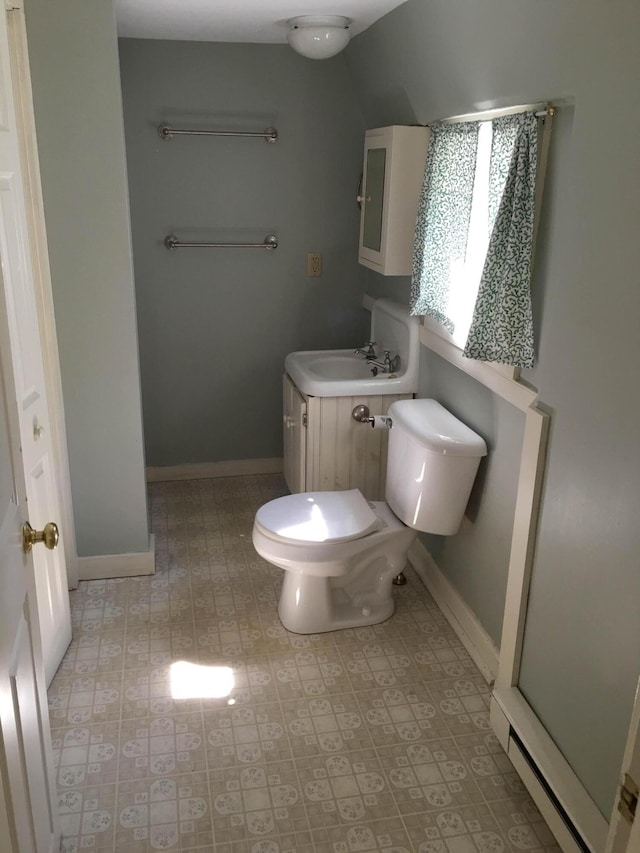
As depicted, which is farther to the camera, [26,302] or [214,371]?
[214,371]

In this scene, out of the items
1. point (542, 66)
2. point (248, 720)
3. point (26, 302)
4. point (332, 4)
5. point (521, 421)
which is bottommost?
point (248, 720)

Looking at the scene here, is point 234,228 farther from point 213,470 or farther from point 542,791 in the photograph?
point 542,791

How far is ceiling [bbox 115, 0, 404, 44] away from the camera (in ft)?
8.62

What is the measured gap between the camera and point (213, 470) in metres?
4.06

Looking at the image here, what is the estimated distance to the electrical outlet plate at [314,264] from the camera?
12.5 ft

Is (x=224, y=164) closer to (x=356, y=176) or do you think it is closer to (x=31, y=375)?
(x=356, y=176)

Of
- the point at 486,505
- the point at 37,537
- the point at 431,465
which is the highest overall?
the point at 37,537

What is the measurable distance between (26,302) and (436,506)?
1.45 meters

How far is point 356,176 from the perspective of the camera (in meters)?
3.75

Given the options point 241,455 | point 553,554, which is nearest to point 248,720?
point 553,554

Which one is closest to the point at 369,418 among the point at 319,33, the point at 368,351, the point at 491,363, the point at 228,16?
the point at 368,351

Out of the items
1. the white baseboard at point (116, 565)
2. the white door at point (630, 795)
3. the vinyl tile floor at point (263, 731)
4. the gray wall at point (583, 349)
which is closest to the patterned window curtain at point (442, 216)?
the gray wall at point (583, 349)

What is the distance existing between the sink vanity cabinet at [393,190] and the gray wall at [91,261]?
0.98m

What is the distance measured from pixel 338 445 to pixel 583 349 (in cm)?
153
